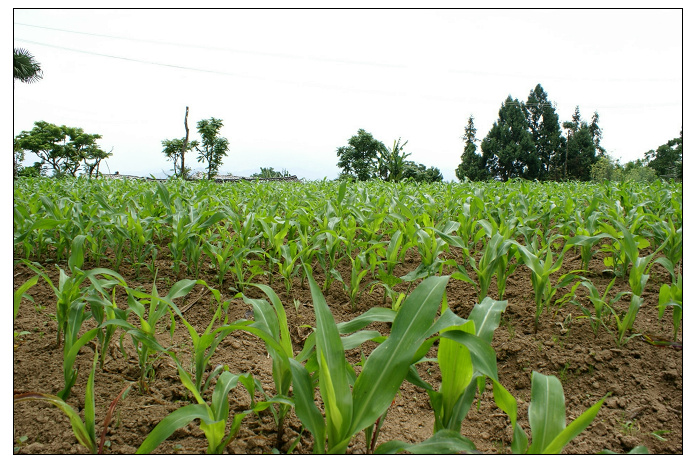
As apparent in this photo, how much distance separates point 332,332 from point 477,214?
2558 millimetres

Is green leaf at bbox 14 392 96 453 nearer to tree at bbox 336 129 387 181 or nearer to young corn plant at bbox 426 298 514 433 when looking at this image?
young corn plant at bbox 426 298 514 433

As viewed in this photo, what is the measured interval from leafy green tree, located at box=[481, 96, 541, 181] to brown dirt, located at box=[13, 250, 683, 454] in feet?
121

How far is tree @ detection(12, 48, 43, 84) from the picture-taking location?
21306 millimetres

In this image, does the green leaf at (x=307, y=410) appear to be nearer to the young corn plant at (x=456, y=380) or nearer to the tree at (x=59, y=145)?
the young corn plant at (x=456, y=380)

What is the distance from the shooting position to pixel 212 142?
3381 centimetres

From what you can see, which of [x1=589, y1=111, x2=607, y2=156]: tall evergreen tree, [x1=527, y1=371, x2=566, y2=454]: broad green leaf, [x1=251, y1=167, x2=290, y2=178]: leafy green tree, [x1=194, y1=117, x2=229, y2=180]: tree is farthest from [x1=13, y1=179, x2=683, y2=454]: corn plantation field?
[x1=589, y1=111, x2=607, y2=156]: tall evergreen tree

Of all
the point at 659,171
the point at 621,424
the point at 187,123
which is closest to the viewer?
the point at 621,424

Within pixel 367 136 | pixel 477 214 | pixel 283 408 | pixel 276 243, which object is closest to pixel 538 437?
pixel 283 408

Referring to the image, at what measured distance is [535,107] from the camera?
3862 cm

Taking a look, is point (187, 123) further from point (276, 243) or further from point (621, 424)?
point (621, 424)

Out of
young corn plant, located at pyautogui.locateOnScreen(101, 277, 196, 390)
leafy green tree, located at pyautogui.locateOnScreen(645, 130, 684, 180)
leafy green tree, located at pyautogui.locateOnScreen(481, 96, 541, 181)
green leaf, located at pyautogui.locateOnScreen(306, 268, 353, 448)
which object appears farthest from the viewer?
leafy green tree, located at pyautogui.locateOnScreen(481, 96, 541, 181)

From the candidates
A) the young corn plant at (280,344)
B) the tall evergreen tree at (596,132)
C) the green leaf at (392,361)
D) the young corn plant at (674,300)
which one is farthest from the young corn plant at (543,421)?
the tall evergreen tree at (596,132)

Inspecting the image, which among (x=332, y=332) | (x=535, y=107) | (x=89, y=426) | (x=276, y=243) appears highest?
(x=535, y=107)

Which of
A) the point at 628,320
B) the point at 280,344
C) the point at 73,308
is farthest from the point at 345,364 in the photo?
the point at 628,320
